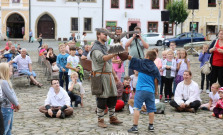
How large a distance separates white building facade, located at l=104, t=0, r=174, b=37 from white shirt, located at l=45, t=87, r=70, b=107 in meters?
39.4

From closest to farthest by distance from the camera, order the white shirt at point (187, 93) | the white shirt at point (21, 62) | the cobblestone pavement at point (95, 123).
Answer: the cobblestone pavement at point (95, 123), the white shirt at point (187, 93), the white shirt at point (21, 62)

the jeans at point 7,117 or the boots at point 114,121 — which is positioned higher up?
the jeans at point 7,117

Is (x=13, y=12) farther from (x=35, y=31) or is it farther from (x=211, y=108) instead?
(x=211, y=108)

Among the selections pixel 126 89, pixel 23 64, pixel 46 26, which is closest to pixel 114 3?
pixel 46 26

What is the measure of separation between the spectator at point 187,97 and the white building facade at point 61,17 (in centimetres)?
3755

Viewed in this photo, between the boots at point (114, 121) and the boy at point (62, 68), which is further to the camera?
the boy at point (62, 68)

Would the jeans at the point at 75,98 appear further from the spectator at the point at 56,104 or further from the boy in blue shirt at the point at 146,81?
the boy in blue shirt at the point at 146,81

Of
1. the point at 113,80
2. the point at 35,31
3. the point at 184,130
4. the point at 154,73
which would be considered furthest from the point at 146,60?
the point at 35,31

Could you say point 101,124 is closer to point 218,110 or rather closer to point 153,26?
point 218,110

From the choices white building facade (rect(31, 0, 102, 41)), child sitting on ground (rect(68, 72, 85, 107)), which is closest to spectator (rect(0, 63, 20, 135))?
child sitting on ground (rect(68, 72, 85, 107))

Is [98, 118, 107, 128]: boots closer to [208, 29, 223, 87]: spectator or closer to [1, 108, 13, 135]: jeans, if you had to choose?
[1, 108, 13, 135]: jeans

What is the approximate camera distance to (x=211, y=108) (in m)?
9.43

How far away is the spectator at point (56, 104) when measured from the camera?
27.5 feet

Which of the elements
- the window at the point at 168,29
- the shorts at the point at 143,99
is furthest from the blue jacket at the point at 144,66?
the window at the point at 168,29
